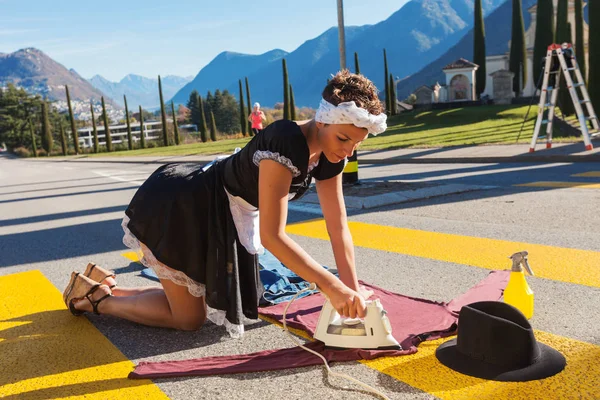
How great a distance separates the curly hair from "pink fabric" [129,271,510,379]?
1257mm

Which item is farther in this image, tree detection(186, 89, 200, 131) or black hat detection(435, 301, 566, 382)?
tree detection(186, 89, 200, 131)

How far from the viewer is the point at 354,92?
262cm

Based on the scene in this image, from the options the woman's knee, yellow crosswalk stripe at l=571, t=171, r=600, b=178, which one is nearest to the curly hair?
the woman's knee

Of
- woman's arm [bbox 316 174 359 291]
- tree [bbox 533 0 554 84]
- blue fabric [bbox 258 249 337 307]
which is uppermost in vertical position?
tree [bbox 533 0 554 84]

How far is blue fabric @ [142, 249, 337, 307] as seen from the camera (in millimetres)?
3908

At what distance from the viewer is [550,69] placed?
13.7m

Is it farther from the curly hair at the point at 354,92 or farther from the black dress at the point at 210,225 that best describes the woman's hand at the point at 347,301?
the curly hair at the point at 354,92

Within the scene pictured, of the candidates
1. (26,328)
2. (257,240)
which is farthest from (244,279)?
(26,328)

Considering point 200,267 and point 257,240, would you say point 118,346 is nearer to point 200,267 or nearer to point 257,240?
point 200,267

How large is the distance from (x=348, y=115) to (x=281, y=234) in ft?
2.07

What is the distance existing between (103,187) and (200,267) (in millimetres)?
12146

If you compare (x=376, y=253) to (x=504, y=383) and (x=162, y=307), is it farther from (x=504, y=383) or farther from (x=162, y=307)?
(x=504, y=383)

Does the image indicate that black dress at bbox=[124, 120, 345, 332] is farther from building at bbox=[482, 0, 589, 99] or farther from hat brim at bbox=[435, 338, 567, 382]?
building at bbox=[482, 0, 589, 99]

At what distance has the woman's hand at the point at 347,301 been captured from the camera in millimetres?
2484
